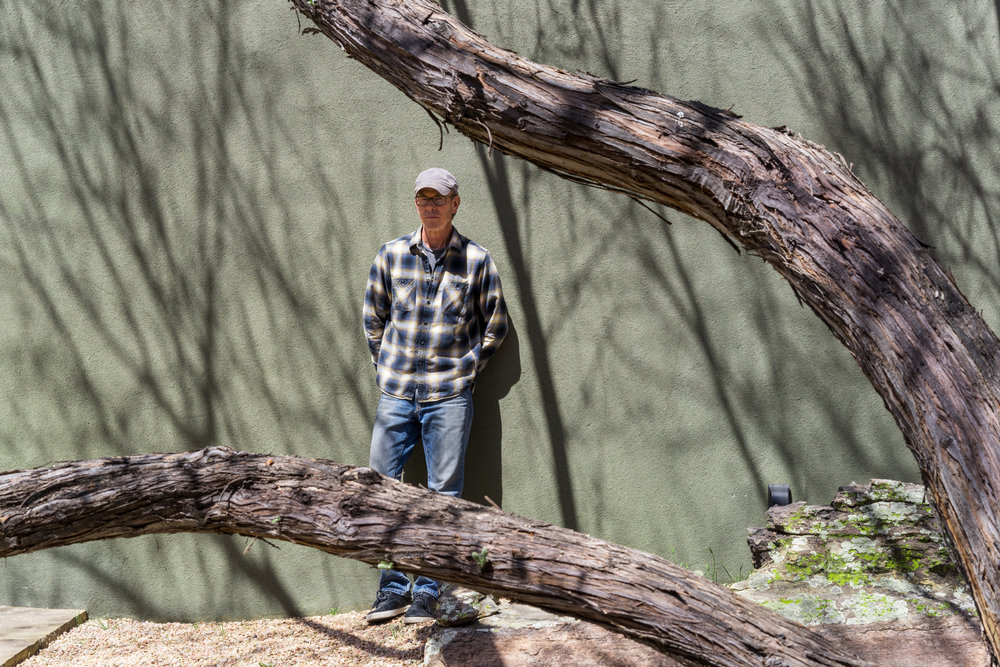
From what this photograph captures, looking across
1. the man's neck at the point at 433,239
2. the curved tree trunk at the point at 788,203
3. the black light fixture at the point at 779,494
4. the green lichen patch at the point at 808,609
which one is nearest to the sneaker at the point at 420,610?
the green lichen patch at the point at 808,609

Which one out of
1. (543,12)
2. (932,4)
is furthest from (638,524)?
(932,4)

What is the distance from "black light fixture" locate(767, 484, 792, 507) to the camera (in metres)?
4.55

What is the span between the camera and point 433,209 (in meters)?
4.16

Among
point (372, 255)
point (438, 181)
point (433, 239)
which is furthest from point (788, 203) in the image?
point (372, 255)

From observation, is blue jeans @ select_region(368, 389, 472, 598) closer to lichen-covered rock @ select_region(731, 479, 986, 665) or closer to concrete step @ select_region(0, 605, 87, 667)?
lichen-covered rock @ select_region(731, 479, 986, 665)

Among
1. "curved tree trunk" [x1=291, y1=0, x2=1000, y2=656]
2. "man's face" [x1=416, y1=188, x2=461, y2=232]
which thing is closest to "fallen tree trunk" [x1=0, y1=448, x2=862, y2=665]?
"curved tree trunk" [x1=291, y1=0, x2=1000, y2=656]

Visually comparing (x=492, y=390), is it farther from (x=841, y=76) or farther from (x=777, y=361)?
(x=841, y=76)

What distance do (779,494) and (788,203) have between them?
9.60 ft

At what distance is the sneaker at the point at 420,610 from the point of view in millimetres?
4196

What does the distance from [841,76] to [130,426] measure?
4.07m

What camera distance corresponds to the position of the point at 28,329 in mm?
4645

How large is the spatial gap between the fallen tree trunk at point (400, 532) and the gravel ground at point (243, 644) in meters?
2.06

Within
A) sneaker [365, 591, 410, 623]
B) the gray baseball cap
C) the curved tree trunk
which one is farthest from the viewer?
sneaker [365, 591, 410, 623]

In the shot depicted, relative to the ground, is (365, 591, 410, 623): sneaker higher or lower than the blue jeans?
lower
